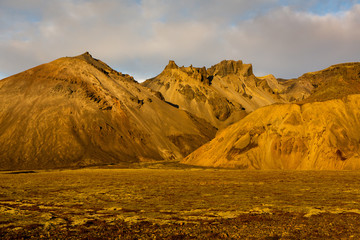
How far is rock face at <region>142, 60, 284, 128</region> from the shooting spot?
133 metres

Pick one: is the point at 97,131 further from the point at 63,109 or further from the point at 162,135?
the point at 162,135

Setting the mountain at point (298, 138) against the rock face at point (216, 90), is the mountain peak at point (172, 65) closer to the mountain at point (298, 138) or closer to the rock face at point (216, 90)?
the rock face at point (216, 90)

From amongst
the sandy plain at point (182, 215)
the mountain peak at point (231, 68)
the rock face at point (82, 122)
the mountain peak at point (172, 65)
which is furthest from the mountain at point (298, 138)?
the mountain peak at point (231, 68)

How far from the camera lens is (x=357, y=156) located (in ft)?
164

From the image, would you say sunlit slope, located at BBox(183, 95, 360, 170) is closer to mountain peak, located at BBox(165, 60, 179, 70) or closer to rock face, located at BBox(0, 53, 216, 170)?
rock face, located at BBox(0, 53, 216, 170)

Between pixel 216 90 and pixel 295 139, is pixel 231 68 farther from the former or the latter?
pixel 295 139

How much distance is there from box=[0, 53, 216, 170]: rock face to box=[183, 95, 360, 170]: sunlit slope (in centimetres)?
2553

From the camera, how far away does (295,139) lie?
5581cm

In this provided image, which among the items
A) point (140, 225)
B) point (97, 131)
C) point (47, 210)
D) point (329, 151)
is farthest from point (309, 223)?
point (97, 131)

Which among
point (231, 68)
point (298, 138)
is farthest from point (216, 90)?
point (298, 138)

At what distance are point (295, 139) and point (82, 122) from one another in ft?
174

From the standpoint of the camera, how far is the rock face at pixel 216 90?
133 meters

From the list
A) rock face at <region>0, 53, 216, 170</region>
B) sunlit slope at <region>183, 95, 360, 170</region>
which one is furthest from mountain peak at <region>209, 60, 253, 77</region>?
sunlit slope at <region>183, 95, 360, 170</region>

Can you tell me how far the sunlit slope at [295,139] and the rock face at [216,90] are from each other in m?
63.6
